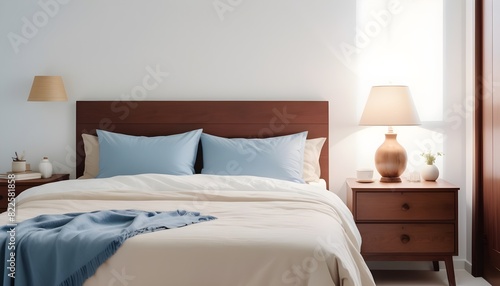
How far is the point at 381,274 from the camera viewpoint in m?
4.27

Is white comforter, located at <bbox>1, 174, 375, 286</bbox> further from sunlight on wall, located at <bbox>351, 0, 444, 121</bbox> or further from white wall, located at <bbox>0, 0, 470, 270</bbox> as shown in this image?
sunlight on wall, located at <bbox>351, 0, 444, 121</bbox>

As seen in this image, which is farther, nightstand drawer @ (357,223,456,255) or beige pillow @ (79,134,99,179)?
→ beige pillow @ (79,134,99,179)

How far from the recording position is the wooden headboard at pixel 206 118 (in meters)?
4.42

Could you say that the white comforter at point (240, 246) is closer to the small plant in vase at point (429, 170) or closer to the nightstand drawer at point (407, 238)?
the nightstand drawer at point (407, 238)

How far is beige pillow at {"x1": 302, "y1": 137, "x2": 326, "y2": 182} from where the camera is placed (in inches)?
168

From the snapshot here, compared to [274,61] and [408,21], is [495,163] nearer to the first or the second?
[408,21]

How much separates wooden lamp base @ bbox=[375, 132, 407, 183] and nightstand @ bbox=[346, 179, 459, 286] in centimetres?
19

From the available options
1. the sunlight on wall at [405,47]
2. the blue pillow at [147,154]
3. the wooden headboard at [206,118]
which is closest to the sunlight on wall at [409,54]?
the sunlight on wall at [405,47]

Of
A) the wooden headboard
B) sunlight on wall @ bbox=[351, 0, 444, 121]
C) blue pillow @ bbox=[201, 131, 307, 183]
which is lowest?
blue pillow @ bbox=[201, 131, 307, 183]

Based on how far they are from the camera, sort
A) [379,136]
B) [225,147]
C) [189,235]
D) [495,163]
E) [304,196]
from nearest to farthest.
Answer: [189,235], [304,196], [495,163], [225,147], [379,136]

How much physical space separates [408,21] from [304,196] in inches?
68.9

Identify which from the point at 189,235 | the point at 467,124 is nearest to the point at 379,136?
the point at 467,124

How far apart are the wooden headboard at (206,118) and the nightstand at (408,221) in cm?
54

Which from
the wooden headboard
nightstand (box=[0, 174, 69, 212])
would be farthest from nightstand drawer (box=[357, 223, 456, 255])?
nightstand (box=[0, 174, 69, 212])
